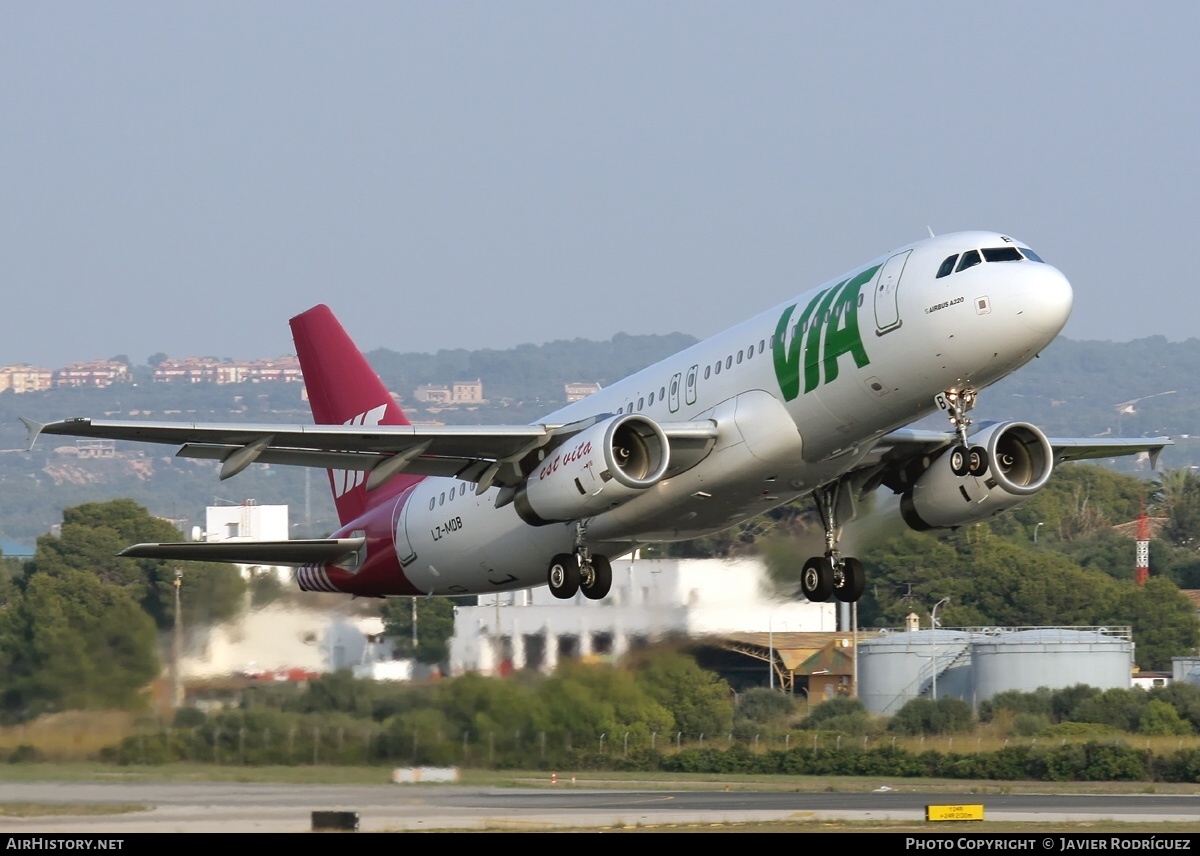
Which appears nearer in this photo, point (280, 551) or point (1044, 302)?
point (1044, 302)

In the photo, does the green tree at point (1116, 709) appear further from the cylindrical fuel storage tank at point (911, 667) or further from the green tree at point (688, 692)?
the green tree at point (688, 692)

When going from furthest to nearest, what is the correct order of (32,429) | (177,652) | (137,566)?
1. (137,566)
2. (177,652)
3. (32,429)

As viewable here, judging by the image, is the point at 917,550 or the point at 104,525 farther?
the point at 917,550

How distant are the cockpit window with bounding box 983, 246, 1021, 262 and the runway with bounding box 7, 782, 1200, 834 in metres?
10.9

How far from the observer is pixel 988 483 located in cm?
3156

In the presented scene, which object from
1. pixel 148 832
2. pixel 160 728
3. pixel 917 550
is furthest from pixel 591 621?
pixel 917 550

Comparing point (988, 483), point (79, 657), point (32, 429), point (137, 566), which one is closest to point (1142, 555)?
point (137, 566)

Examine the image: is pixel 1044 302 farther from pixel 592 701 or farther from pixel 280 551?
pixel 280 551

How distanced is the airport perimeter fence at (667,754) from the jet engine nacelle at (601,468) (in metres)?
6.41

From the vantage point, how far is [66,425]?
27391 millimetres

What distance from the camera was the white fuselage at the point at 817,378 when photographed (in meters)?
27.3

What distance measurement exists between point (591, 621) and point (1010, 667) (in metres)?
23.5

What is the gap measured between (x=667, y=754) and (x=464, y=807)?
34.9 feet
